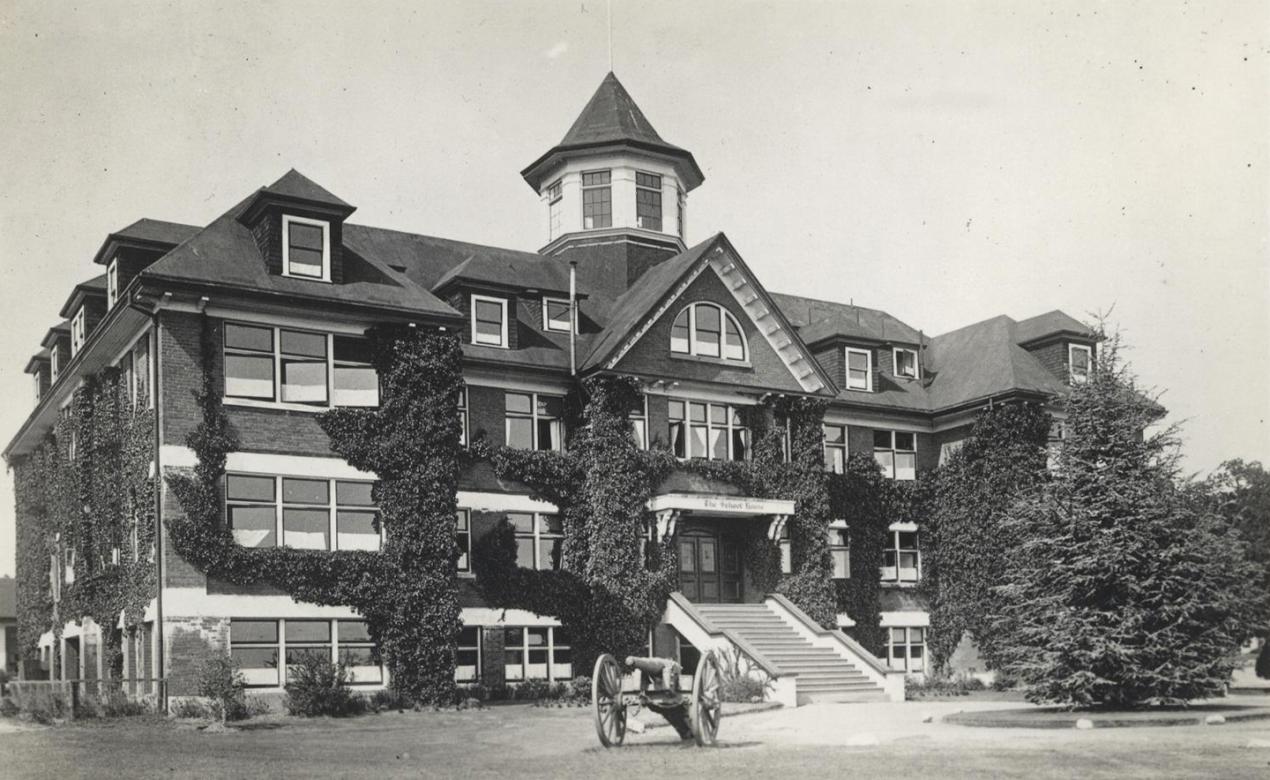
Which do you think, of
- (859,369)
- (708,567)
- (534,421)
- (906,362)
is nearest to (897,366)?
(906,362)

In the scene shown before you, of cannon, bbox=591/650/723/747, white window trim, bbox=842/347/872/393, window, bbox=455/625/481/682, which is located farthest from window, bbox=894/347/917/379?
cannon, bbox=591/650/723/747

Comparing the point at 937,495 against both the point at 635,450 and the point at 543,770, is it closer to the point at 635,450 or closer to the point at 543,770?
the point at 635,450

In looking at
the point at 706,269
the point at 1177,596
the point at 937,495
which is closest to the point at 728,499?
the point at 706,269

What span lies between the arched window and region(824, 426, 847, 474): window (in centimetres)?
537

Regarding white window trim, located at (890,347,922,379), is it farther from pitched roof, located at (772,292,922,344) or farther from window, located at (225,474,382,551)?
window, located at (225,474,382,551)

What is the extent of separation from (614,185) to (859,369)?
9582 mm

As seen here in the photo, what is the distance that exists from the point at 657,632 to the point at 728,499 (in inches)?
153

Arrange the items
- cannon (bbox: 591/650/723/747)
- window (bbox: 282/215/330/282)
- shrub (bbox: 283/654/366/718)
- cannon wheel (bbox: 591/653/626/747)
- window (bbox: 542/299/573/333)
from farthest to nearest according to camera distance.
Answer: window (bbox: 542/299/573/333) → window (bbox: 282/215/330/282) → shrub (bbox: 283/654/366/718) → cannon (bbox: 591/650/723/747) → cannon wheel (bbox: 591/653/626/747)

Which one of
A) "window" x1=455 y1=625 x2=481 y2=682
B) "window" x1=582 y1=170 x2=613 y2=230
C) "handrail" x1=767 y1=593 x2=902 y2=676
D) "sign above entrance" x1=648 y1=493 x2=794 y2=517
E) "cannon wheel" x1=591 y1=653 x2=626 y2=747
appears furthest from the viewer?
"window" x1=582 y1=170 x2=613 y2=230

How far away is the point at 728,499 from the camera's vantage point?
3531cm

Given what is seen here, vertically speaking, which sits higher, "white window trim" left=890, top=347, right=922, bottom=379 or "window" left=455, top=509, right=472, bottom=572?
"white window trim" left=890, top=347, right=922, bottom=379

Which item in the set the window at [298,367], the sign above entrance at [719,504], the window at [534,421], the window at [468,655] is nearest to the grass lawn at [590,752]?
the window at [468,655]

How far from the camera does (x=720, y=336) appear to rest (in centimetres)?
3722

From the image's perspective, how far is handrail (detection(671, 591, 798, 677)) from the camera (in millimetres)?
30281
